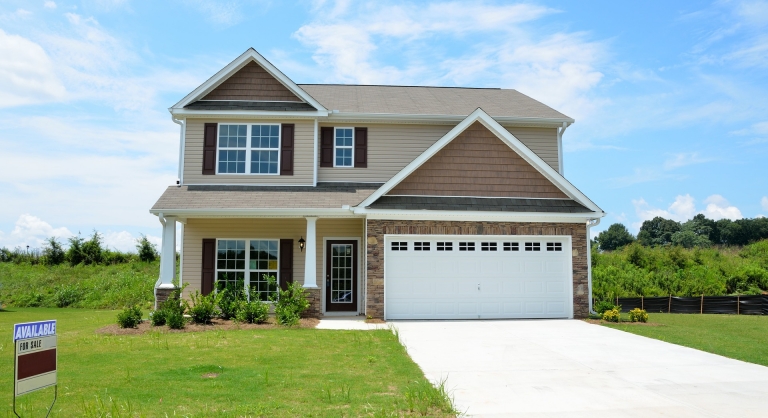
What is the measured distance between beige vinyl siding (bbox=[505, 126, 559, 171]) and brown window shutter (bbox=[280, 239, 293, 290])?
7787mm

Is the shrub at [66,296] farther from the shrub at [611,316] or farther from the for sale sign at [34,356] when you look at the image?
the shrub at [611,316]

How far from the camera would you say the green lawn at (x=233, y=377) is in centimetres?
640

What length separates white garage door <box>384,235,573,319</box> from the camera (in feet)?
49.3

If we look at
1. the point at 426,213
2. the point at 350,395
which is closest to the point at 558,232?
the point at 426,213

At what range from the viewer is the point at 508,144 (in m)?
15.7

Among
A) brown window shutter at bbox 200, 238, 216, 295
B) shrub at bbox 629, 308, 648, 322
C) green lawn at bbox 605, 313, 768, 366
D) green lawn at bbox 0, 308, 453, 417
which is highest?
brown window shutter at bbox 200, 238, 216, 295

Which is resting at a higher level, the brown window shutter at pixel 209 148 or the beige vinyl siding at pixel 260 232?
the brown window shutter at pixel 209 148

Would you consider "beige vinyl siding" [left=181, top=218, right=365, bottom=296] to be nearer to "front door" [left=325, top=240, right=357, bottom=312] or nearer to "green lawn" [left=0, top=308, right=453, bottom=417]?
"front door" [left=325, top=240, right=357, bottom=312]

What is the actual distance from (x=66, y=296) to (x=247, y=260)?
10424 mm

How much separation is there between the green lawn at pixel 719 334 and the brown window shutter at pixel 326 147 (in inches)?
358

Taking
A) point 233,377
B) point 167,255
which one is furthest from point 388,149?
point 233,377

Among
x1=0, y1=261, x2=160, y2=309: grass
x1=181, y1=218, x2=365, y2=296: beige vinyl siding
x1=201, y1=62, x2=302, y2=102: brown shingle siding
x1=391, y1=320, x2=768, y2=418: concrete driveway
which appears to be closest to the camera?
x1=391, y1=320, x2=768, y2=418: concrete driveway

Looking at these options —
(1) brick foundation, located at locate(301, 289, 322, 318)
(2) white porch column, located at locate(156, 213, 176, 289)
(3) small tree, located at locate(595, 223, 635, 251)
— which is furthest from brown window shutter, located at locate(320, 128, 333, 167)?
(3) small tree, located at locate(595, 223, 635, 251)

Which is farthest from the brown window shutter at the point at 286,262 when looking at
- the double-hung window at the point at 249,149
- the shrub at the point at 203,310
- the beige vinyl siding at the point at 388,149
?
the shrub at the point at 203,310
